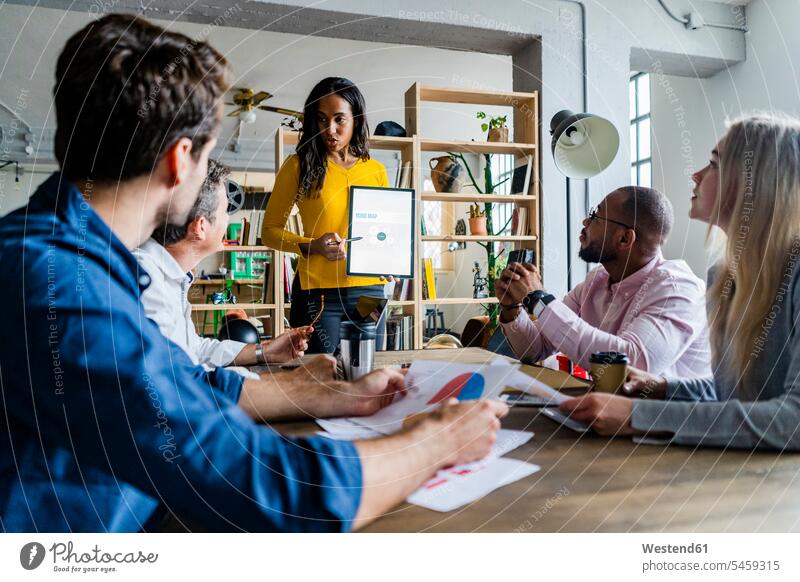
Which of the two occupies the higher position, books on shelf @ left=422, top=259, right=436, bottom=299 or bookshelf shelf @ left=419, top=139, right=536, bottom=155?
bookshelf shelf @ left=419, top=139, right=536, bottom=155

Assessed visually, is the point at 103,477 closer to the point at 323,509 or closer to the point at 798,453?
the point at 323,509

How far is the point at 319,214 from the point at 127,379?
5.39 ft

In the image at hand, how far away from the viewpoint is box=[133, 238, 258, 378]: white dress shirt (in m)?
1.25

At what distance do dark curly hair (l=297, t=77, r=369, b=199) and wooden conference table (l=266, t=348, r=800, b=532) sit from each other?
159cm

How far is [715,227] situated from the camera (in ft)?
3.88

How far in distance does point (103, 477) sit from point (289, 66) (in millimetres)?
4844

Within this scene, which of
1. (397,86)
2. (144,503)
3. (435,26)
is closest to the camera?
(144,503)

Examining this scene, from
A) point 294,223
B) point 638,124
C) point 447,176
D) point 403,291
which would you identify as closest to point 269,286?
point 294,223

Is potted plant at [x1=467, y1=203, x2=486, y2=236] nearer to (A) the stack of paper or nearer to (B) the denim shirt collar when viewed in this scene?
(A) the stack of paper

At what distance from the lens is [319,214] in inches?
83.7

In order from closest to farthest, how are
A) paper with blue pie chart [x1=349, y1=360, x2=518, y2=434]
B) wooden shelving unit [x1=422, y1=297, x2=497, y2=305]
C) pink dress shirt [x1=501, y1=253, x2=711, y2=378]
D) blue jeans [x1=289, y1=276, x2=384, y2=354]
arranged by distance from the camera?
paper with blue pie chart [x1=349, y1=360, x2=518, y2=434]
pink dress shirt [x1=501, y1=253, x2=711, y2=378]
blue jeans [x1=289, y1=276, x2=384, y2=354]
wooden shelving unit [x1=422, y1=297, x2=497, y2=305]

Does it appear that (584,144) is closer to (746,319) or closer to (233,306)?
(746,319)

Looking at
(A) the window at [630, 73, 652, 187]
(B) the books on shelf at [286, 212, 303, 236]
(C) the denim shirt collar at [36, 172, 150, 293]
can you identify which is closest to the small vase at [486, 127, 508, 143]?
(B) the books on shelf at [286, 212, 303, 236]
